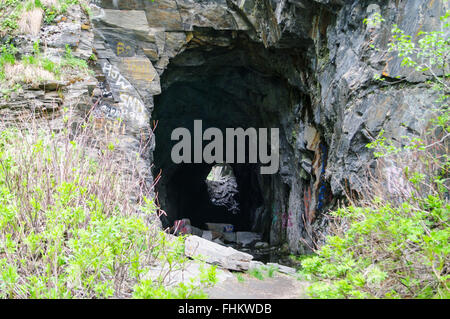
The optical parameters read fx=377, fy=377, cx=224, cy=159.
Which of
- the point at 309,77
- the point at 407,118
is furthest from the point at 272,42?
the point at 407,118

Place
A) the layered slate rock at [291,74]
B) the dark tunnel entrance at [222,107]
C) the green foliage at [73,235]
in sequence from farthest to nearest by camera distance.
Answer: the dark tunnel entrance at [222,107]
the layered slate rock at [291,74]
the green foliage at [73,235]

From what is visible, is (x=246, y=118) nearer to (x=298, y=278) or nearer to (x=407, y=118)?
(x=407, y=118)

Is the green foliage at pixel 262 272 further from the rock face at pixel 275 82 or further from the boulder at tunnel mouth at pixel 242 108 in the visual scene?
the boulder at tunnel mouth at pixel 242 108

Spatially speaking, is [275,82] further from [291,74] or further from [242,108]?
[242,108]

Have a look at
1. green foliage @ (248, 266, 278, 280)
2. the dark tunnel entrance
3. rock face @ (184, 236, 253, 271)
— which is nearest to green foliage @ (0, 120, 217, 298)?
rock face @ (184, 236, 253, 271)

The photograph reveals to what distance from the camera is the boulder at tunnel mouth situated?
10320 millimetres

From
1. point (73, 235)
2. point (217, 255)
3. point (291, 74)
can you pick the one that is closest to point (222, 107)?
point (291, 74)

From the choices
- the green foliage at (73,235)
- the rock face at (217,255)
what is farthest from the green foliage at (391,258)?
the rock face at (217,255)

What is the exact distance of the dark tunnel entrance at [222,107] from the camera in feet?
35.4

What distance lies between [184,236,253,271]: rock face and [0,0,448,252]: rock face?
164 cm

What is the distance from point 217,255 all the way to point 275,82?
7.03 m

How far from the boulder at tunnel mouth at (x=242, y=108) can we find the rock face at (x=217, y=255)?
172 inches

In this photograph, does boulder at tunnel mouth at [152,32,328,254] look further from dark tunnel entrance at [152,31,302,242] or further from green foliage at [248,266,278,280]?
green foliage at [248,266,278,280]
